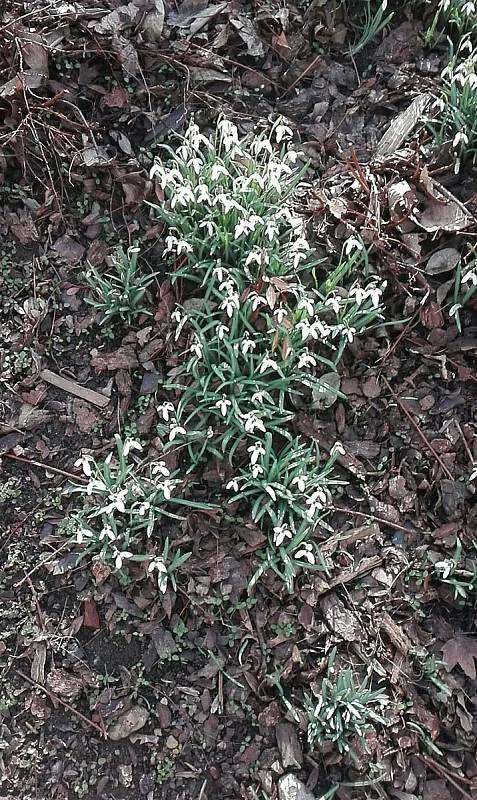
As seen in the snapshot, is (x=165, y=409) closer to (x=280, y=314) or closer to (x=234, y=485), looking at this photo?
(x=234, y=485)

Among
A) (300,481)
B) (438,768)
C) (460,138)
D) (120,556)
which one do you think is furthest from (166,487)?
(460,138)

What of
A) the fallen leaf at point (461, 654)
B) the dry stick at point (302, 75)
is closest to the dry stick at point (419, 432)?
the fallen leaf at point (461, 654)

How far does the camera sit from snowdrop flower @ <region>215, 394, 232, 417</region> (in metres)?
2.66

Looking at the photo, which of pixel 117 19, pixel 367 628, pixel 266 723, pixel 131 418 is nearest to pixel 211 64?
pixel 117 19

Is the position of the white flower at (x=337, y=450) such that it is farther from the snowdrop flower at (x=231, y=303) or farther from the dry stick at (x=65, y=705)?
the dry stick at (x=65, y=705)

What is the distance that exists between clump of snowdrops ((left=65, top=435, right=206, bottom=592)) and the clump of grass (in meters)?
0.58

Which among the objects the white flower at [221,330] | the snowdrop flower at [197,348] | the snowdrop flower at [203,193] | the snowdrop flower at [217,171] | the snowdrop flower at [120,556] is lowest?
the snowdrop flower at [120,556]

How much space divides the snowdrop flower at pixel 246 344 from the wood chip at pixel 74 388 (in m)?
0.66

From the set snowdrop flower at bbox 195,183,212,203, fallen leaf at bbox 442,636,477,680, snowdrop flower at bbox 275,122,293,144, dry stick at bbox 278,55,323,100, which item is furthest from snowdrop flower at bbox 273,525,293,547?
dry stick at bbox 278,55,323,100

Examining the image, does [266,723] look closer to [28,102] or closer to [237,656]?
[237,656]

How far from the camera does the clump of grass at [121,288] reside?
9.67ft

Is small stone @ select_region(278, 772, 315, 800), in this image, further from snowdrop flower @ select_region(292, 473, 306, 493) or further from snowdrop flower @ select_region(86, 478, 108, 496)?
snowdrop flower @ select_region(86, 478, 108, 496)

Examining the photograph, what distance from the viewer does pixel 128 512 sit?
106 inches

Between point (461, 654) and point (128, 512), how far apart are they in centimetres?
143
